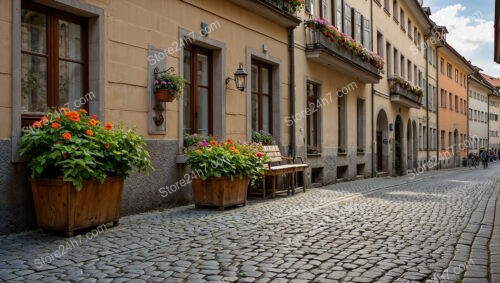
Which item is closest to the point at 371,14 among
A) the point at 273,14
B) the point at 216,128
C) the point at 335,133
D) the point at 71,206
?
the point at 335,133

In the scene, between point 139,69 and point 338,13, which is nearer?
point 139,69

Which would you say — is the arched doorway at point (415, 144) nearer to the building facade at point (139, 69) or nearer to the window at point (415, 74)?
the window at point (415, 74)

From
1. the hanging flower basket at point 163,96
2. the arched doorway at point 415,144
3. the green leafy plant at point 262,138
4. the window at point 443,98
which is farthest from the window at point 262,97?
the window at point 443,98

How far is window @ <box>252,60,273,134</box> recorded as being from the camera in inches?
504

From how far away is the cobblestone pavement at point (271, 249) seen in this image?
4539 mm

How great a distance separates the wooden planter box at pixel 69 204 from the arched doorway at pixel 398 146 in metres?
20.4

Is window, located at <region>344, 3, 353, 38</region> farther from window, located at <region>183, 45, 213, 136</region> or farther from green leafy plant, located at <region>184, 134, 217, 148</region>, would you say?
green leafy plant, located at <region>184, 134, 217, 148</region>

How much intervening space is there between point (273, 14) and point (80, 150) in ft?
25.2

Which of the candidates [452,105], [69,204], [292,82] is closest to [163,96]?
[69,204]

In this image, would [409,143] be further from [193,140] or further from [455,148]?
[193,140]

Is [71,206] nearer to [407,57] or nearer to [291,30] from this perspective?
[291,30]

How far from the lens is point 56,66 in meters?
7.38

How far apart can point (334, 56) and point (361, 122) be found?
5.30 m

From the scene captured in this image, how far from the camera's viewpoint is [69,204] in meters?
6.08
